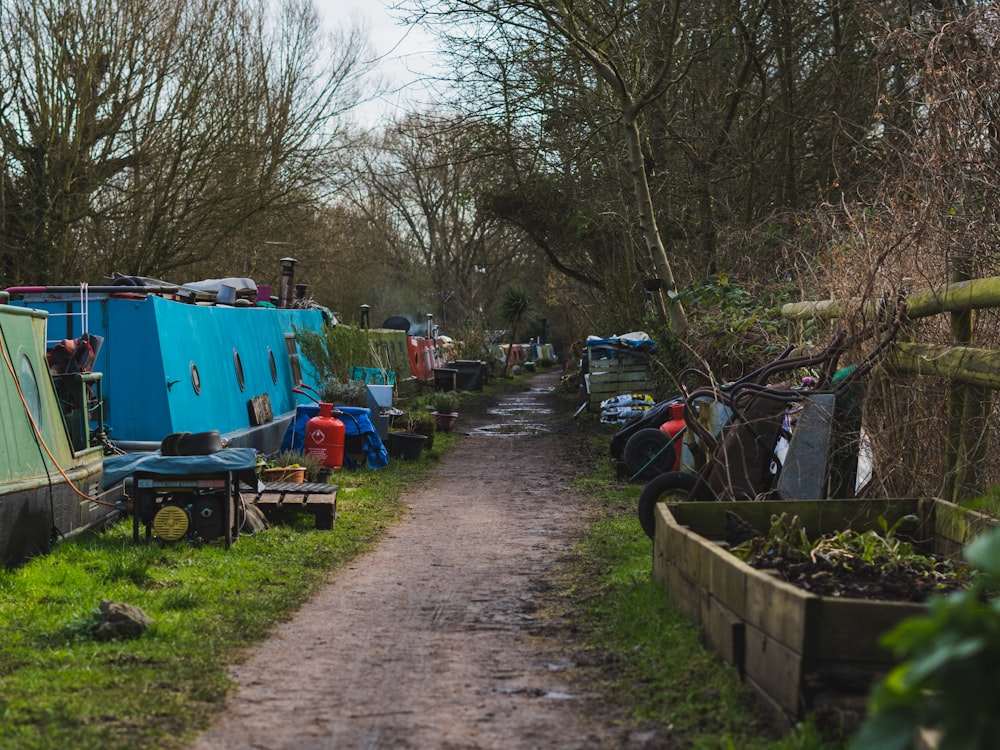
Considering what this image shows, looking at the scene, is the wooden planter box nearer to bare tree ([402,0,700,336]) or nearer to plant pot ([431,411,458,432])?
bare tree ([402,0,700,336])

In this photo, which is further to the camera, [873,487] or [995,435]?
[873,487]

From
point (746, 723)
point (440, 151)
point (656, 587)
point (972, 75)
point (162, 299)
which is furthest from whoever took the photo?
point (440, 151)

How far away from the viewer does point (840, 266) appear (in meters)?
8.73

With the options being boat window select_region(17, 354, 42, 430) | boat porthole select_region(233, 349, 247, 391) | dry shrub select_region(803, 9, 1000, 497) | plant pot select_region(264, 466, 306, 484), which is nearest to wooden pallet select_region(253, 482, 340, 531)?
plant pot select_region(264, 466, 306, 484)

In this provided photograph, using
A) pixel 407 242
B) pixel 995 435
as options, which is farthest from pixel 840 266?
pixel 407 242

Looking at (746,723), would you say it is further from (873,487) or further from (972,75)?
(972,75)

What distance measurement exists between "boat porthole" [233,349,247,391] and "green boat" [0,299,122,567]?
4.52 m

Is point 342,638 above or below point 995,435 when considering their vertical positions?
below

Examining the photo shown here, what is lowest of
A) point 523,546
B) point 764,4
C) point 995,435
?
point 523,546

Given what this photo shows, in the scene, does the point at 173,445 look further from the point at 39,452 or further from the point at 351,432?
the point at 351,432

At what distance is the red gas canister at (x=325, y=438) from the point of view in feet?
48.3

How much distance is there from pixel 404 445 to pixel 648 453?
14.4ft

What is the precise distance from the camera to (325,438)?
14.8m

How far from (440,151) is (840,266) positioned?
1295 centimetres
